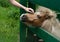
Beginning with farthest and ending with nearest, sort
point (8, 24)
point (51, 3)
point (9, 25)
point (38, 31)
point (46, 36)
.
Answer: point (8, 24) < point (9, 25) < point (38, 31) < point (46, 36) < point (51, 3)

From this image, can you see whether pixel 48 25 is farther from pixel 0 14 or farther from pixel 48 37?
pixel 0 14

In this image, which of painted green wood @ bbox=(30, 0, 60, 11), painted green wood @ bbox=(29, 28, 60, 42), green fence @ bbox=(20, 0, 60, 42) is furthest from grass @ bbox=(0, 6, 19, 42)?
painted green wood @ bbox=(30, 0, 60, 11)

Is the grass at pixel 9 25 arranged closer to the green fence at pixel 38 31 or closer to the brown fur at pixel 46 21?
the green fence at pixel 38 31

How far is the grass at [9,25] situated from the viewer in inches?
321

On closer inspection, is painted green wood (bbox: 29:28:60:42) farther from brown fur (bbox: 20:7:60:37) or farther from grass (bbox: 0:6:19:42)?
grass (bbox: 0:6:19:42)

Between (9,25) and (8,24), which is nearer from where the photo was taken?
(9,25)

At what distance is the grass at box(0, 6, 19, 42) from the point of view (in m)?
8.16

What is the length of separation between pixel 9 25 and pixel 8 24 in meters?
0.13

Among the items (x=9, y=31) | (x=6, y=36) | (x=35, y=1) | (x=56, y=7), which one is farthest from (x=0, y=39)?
(x=56, y=7)

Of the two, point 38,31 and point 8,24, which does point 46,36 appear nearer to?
point 38,31

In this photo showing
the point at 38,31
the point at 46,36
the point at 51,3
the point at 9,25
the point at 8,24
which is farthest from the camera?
the point at 8,24

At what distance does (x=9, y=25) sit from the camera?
9.55m

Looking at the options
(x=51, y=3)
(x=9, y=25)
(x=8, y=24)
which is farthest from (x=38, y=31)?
(x=8, y=24)

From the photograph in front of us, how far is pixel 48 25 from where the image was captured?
4.47 metres
